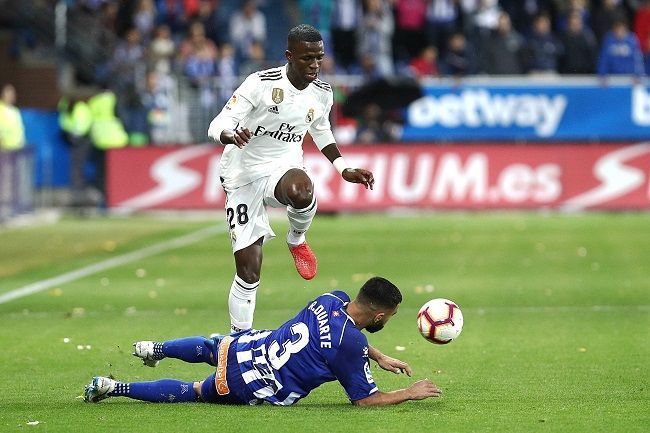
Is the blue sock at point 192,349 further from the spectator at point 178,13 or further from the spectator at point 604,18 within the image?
the spectator at point 178,13

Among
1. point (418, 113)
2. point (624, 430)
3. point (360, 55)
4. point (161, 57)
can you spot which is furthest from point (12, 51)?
point (624, 430)

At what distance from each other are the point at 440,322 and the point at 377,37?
22204 mm

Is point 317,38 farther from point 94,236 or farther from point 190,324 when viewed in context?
point 94,236

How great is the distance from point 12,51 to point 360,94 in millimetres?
10581

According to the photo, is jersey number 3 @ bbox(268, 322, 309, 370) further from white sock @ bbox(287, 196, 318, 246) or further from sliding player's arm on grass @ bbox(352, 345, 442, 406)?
white sock @ bbox(287, 196, 318, 246)

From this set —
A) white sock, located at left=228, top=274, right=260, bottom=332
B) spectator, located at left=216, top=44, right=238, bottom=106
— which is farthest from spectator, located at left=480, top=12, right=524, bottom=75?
white sock, located at left=228, top=274, right=260, bottom=332

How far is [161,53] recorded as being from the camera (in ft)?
103

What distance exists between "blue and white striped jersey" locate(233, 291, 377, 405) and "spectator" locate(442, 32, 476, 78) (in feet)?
70.3

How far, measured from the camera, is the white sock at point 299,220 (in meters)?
10.9

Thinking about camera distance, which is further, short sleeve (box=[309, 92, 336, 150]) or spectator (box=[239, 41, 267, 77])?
spectator (box=[239, 41, 267, 77])

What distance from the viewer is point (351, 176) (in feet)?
34.7

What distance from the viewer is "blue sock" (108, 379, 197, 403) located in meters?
9.11

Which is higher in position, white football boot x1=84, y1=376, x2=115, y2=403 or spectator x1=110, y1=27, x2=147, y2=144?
spectator x1=110, y1=27, x2=147, y2=144

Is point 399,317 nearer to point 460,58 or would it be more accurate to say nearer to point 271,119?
point 271,119
